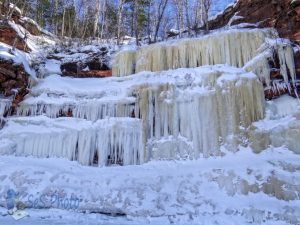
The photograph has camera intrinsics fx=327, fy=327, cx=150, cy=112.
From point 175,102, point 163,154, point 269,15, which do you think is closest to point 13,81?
point 175,102

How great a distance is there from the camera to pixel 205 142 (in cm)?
996

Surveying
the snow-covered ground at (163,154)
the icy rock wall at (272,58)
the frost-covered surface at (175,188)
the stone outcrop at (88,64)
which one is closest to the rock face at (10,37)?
the stone outcrop at (88,64)

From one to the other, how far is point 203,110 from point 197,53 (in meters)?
2.73

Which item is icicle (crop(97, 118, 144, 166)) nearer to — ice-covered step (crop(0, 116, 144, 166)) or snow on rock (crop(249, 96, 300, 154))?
ice-covered step (crop(0, 116, 144, 166))

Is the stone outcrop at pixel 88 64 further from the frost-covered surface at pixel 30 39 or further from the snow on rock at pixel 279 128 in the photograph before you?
the snow on rock at pixel 279 128

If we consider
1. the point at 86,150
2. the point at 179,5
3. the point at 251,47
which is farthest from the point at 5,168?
the point at 179,5

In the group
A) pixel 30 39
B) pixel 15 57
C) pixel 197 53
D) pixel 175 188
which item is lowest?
pixel 175 188

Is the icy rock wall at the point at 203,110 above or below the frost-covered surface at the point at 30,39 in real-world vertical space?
below

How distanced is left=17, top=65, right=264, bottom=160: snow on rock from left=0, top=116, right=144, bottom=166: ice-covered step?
40 cm

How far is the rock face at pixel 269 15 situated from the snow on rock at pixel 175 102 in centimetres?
266

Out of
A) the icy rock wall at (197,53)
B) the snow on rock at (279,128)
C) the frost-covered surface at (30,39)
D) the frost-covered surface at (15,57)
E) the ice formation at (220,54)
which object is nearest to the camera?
the snow on rock at (279,128)

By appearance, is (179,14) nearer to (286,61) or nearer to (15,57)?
(286,61)

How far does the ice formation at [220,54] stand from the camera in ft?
34.8

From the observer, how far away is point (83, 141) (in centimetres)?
1062
